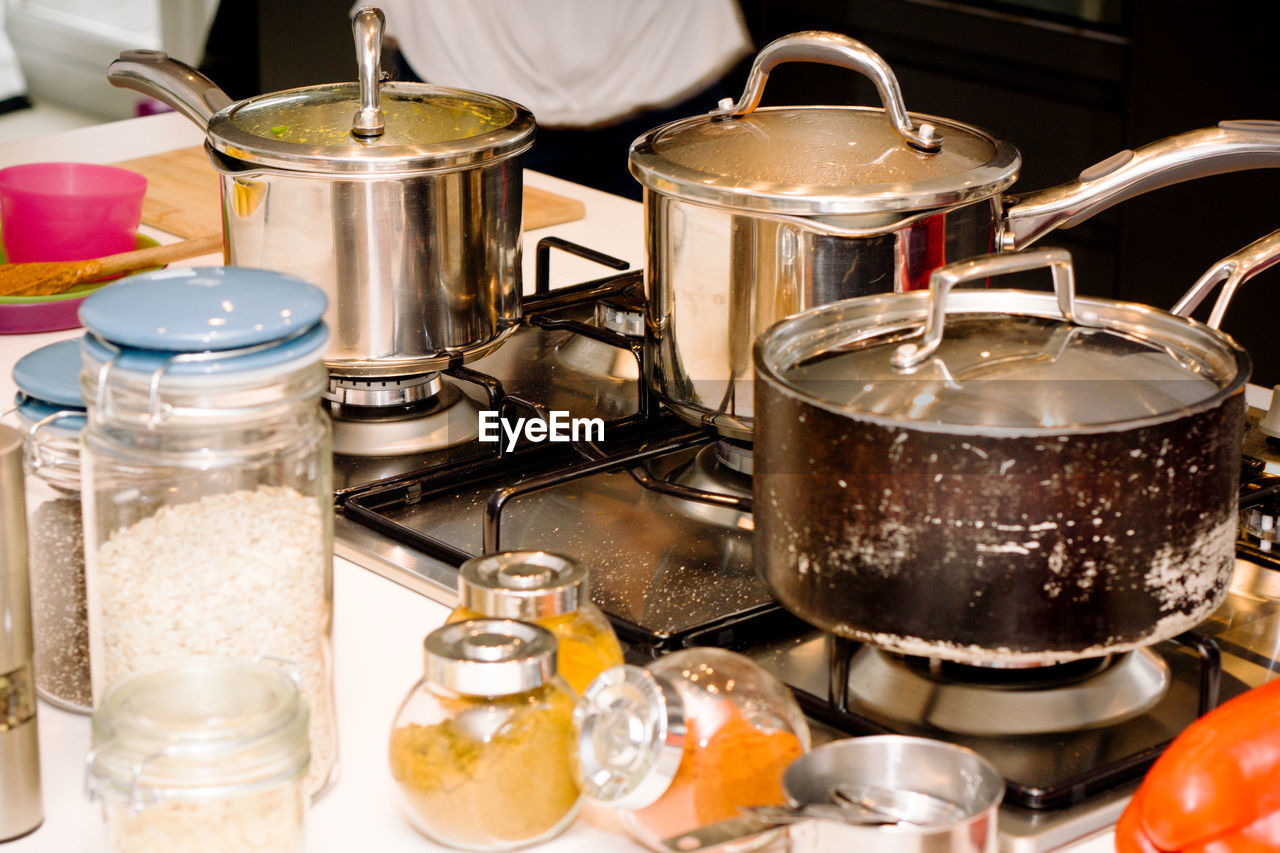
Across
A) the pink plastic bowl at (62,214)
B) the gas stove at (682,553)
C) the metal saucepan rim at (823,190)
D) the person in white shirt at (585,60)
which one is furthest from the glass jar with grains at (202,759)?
the person in white shirt at (585,60)

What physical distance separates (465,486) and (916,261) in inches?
12.6

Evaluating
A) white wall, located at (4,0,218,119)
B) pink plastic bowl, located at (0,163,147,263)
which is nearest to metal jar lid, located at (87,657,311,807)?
pink plastic bowl, located at (0,163,147,263)

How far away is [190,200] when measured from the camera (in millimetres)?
1584

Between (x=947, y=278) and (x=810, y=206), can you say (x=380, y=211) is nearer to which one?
(x=810, y=206)

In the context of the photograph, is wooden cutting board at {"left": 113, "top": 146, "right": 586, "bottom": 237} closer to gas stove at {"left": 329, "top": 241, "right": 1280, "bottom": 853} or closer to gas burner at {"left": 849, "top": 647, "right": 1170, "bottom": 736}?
gas stove at {"left": 329, "top": 241, "right": 1280, "bottom": 853}

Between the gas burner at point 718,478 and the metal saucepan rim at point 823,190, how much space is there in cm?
19

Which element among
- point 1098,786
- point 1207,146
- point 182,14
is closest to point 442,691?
point 1098,786

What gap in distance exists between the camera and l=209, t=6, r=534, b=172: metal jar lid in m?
0.96

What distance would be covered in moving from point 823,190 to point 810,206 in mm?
11

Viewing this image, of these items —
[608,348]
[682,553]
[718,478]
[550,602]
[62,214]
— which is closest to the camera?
[550,602]

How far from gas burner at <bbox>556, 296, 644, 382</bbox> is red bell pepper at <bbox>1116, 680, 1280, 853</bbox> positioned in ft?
2.04

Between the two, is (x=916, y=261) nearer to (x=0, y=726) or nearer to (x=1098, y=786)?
(x=1098, y=786)

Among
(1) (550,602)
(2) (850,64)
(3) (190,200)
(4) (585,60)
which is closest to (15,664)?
(1) (550,602)

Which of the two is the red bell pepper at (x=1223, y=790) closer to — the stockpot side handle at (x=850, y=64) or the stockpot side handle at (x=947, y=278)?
Result: the stockpot side handle at (x=947, y=278)
